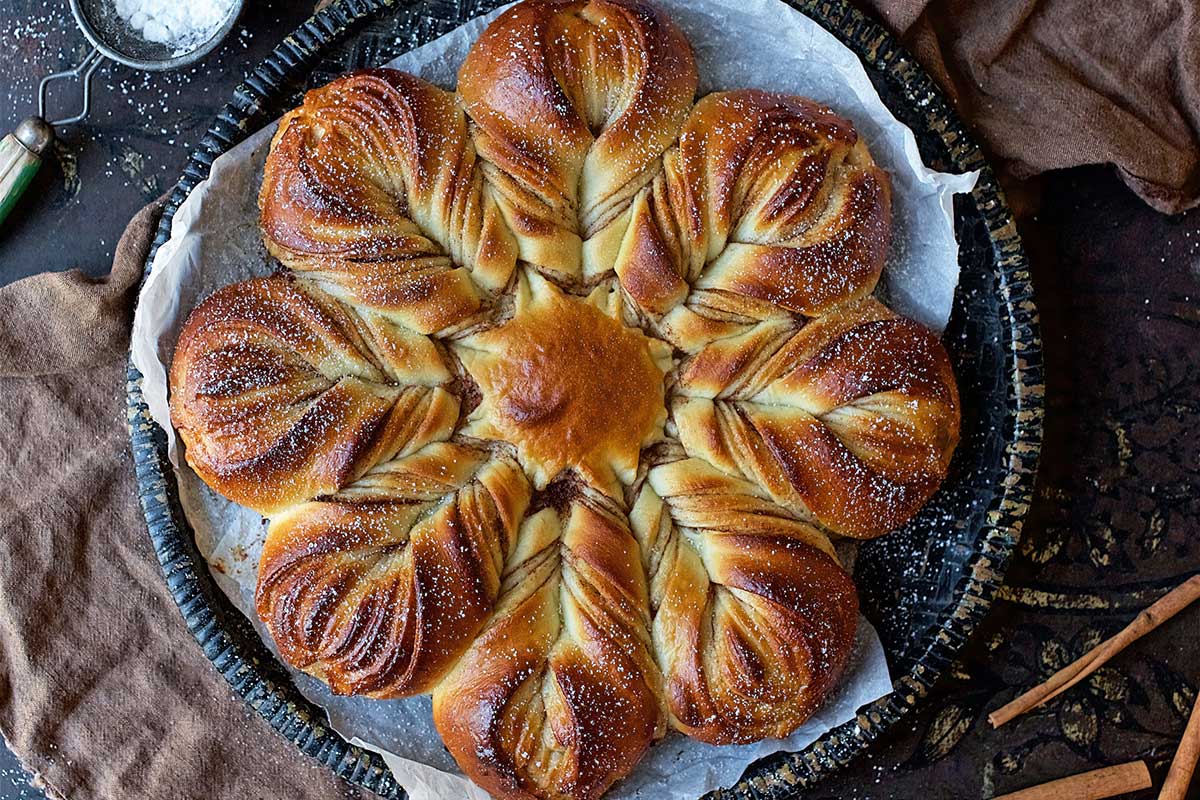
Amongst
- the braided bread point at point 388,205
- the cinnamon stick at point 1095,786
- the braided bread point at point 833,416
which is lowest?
the cinnamon stick at point 1095,786

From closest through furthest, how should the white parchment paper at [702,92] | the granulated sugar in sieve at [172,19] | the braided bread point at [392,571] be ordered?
the braided bread point at [392,571]
the white parchment paper at [702,92]
the granulated sugar in sieve at [172,19]

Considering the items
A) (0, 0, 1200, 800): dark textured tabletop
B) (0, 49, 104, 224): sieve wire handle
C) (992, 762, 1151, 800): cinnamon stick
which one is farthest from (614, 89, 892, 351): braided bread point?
(0, 49, 104, 224): sieve wire handle

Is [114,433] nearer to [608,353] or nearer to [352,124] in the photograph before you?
[352,124]

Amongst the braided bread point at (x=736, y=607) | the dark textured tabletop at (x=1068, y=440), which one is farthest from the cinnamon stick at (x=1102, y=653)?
the braided bread point at (x=736, y=607)

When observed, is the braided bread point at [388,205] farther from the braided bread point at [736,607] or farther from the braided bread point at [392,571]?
the braided bread point at [736,607]

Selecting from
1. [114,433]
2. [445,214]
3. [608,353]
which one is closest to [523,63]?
[445,214]

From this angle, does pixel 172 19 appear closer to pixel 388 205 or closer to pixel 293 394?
pixel 388 205

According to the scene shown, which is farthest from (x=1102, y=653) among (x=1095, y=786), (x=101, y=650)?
(x=101, y=650)
